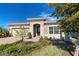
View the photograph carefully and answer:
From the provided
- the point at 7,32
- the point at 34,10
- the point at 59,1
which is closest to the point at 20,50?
the point at 7,32

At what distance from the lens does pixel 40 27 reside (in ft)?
29.8

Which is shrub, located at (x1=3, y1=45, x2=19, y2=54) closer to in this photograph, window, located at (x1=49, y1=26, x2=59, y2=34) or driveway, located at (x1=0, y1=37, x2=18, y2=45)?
driveway, located at (x1=0, y1=37, x2=18, y2=45)

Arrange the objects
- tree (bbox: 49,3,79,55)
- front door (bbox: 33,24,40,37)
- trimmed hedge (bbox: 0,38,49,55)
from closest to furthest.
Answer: tree (bbox: 49,3,79,55) < trimmed hedge (bbox: 0,38,49,55) < front door (bbox: 33,24,40,37)

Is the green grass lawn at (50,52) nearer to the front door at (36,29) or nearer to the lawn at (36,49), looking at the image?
the lawn at (36,49)

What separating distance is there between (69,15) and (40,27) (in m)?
1.59

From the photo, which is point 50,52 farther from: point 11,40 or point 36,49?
point 11,40

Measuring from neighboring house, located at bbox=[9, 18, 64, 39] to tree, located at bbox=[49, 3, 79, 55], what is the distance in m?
0.64

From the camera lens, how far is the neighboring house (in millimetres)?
8672

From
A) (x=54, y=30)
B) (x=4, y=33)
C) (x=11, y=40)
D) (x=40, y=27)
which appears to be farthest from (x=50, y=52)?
(x=4, y=33)

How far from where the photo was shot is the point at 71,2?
775 centimetres

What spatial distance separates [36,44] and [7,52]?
1065 mm

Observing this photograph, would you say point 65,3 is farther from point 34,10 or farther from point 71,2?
point 34,10

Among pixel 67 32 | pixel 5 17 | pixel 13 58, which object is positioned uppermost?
pixel 5 17

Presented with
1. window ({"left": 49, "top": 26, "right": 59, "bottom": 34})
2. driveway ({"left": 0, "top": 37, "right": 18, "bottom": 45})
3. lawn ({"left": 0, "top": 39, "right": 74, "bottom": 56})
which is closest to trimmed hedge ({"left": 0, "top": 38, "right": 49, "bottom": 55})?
lawn ({"left": 0, "top": 39, "right": 74, "bottom": 56})
